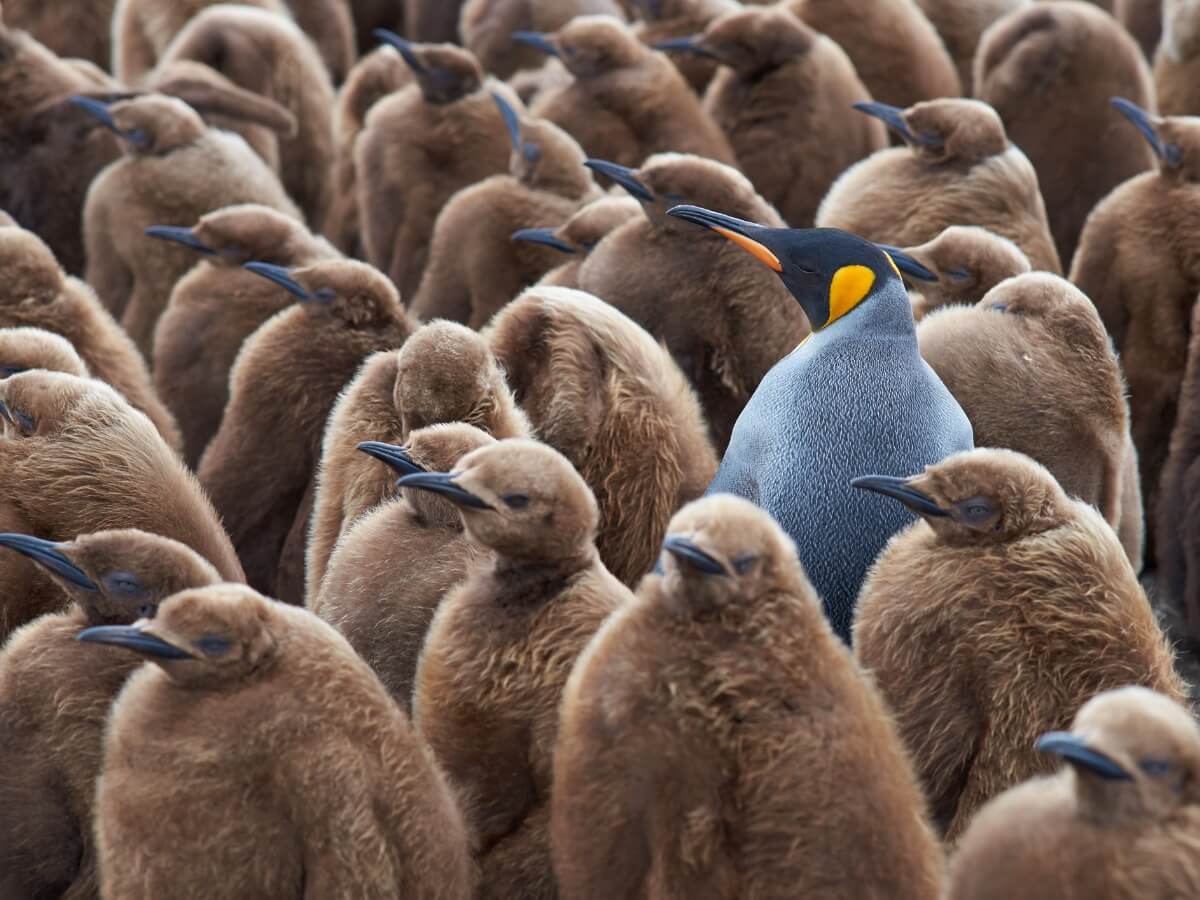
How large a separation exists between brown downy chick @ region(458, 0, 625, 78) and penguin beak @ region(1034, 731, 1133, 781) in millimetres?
4766

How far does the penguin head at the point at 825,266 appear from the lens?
10.7 feet

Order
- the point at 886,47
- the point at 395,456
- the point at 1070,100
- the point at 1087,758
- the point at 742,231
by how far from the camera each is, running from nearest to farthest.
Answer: the point at 1087,758 < the point at 395,456 < the point at 742,231 < the point at 1070,100 < the point at 886,47

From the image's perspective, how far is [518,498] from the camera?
2.69 meters

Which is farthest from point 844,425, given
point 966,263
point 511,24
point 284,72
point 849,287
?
point 511,24

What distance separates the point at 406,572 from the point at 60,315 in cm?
138

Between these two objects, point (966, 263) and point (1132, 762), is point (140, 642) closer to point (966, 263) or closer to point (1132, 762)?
point (1132, 762)

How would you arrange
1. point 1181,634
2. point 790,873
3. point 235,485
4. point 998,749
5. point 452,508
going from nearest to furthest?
1. point 790,873
2. point 998,749
3. point 452,508
4. point 235,485
5. point 1181,634

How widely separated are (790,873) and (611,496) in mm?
1253

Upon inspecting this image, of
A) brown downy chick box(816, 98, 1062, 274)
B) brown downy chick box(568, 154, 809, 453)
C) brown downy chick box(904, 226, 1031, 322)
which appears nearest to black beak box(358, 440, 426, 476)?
brown downy chick box(568, 154, 809, 453)

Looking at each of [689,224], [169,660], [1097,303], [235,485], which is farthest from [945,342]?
[169,660]

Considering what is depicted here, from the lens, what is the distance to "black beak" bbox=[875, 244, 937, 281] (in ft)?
12.6

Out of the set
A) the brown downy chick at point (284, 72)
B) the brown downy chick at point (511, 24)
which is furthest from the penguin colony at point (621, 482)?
the brown downy chick at point (511, 24)

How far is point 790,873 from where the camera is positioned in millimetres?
2285

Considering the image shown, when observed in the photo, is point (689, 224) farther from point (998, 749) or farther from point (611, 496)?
point (998, 749)
